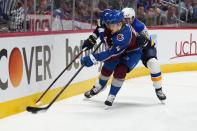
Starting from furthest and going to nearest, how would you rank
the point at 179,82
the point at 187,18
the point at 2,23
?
the point at 187,18
the point at 179,82
the point at 2,23

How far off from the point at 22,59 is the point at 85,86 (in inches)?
75.7

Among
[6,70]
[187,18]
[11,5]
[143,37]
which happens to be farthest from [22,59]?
[187,18]

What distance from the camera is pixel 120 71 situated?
6.45 m

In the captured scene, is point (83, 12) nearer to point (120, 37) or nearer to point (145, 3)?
point (145, 3)

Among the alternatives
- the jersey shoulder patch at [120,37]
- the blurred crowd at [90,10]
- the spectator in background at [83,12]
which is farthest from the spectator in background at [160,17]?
the jersey shoulder patch at [120,37]

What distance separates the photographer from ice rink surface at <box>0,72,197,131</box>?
5402 mm

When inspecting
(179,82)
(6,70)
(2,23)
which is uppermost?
(2,23)

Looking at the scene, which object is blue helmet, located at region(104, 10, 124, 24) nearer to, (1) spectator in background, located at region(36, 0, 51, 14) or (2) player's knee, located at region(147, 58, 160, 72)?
(2) player's knee, located at region(147, 58, 160, 72)

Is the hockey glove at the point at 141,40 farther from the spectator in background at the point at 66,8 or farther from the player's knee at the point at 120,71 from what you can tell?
the spectator in background at the point at 66,8

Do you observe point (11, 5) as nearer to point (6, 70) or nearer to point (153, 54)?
point (6, 70)

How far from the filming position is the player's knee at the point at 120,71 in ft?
21.1

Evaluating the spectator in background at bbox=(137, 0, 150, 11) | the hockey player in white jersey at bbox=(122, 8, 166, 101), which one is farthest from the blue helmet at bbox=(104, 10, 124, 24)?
the spectator in background at bbox=(137, 0, 150, 11)

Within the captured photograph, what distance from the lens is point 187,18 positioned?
11.9 meters

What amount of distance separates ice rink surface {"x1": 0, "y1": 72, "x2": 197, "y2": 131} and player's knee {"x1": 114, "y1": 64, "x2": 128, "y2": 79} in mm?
420
